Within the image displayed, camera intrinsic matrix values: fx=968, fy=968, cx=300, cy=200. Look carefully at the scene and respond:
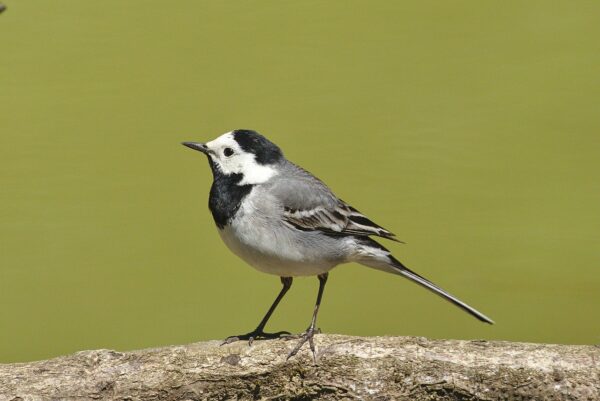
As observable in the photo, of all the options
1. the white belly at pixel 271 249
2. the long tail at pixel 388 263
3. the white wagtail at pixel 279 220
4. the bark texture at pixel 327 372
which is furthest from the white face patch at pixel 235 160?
the bark texture at pixel 327 372

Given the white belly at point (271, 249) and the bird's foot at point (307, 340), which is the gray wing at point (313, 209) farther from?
the bird's foot at point (307, 340)

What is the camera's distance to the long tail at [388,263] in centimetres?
304

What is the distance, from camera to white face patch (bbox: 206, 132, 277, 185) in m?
2.94

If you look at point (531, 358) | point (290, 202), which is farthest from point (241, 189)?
point (531, 358)

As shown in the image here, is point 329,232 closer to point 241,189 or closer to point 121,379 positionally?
point 241,189

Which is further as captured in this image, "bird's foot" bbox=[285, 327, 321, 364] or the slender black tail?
the slender black tail

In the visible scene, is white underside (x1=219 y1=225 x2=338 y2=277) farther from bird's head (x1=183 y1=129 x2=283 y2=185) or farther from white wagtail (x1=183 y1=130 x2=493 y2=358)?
bird's head (x1=183 y1=129 x2=283 y2=185)

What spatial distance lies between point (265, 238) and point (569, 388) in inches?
37.4

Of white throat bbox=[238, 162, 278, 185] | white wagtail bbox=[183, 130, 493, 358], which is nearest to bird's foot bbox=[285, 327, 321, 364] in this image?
white wagtail bbox=[183, 130, 493, 358]

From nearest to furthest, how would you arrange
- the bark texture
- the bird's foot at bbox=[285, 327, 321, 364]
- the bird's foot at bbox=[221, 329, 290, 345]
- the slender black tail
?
the bark texture
the bird's foot at bbox=[285, 327, 321, 364]
the bird's foot at bbox=[221, 329, 290, 345]
the slender black tail

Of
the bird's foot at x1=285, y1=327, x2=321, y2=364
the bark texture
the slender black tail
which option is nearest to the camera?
the bark texture

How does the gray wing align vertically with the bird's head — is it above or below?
below

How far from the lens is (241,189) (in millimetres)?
2922

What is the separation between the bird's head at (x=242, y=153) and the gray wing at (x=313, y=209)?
72 millimetres
